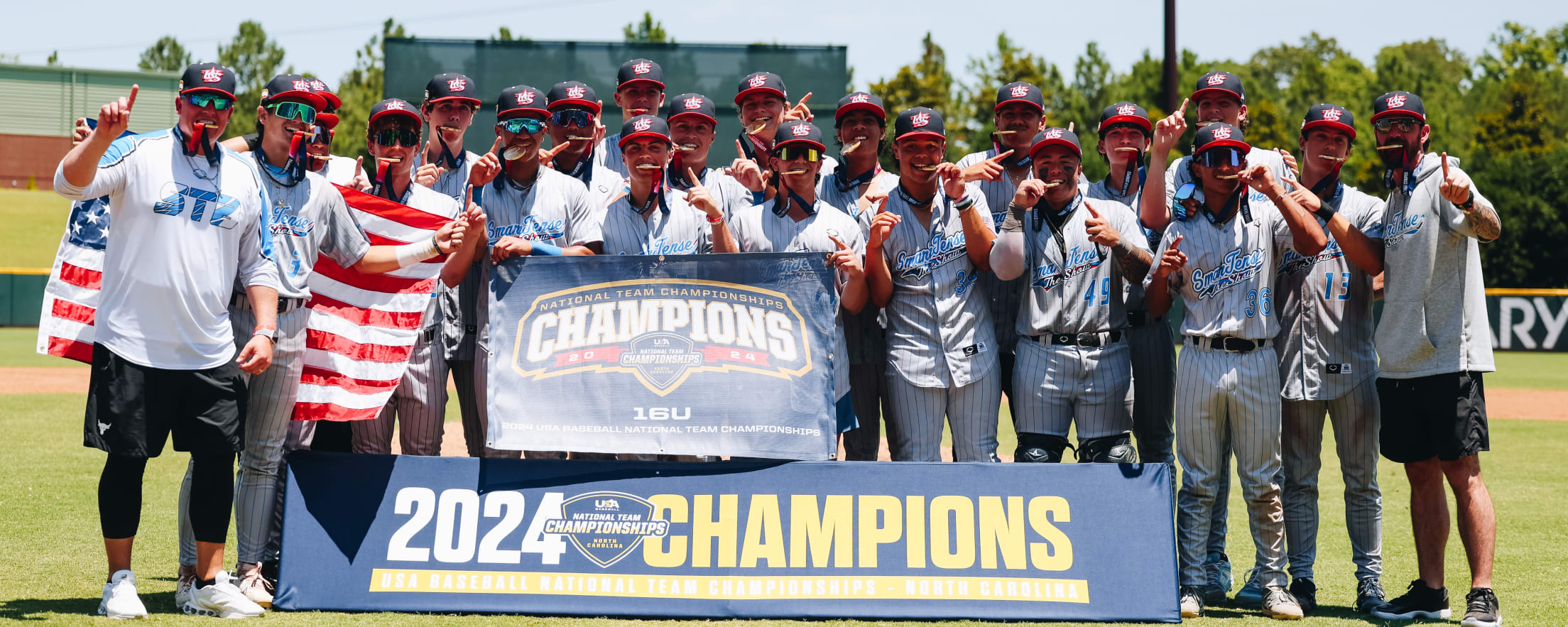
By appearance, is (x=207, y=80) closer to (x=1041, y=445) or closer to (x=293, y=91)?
(x=293, y=91)

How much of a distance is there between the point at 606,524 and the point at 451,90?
2.65 metres

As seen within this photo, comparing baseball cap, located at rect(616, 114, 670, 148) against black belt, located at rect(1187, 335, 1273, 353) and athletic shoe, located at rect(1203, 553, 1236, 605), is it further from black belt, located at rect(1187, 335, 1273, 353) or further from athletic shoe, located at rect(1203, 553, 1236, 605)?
athletic shoe, located at rect(1203, 553, 1236, 605)

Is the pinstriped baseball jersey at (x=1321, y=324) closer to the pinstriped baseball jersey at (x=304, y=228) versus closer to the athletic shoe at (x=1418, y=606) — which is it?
the athletic shoe at (x=1418, y=606)

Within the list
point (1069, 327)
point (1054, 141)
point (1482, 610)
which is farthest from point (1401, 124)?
point (1482, 610)

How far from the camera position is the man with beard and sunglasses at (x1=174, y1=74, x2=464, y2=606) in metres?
4.80

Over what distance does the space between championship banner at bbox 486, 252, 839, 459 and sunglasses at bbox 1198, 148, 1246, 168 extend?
5.54 feet

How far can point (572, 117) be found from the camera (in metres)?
5.85

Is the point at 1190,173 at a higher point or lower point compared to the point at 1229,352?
higher

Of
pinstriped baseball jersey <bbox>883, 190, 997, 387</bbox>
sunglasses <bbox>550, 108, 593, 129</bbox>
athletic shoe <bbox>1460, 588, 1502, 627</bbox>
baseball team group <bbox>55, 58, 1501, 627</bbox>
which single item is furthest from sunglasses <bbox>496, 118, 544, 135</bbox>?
athletic shoe <bbox>1460, 588, 1502, 627</bbox>

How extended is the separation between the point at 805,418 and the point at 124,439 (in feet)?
8.32

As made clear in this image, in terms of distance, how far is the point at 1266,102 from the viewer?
36125 mm

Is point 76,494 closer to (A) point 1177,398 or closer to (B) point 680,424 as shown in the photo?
(B) point 680,424

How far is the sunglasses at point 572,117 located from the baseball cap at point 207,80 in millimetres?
1613

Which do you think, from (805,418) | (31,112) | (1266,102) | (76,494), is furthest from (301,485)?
(31,112)
